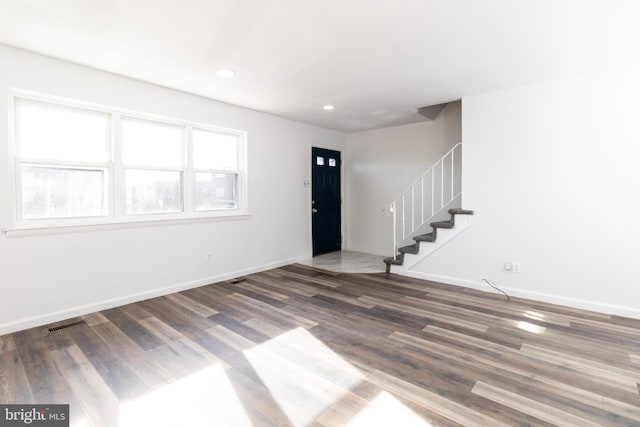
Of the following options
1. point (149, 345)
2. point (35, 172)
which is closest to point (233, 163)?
point (35, 172)

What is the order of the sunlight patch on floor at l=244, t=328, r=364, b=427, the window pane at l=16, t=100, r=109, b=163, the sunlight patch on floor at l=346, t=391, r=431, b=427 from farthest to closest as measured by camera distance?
the window pane at l=16, t=100, r=109, b=163, the sunlight patch on floor at l=244, t=328, r=364, b=427, the sunlight patch on floor at l=346, t=391, r=431, b=427

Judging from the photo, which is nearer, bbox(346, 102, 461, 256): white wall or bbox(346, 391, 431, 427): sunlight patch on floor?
bbox(346, 391, 431, 427): sunlight patch on floor

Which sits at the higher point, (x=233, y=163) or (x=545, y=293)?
(x=233, y=163)

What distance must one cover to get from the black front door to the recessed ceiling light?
278 cm

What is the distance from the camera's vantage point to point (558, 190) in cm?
358

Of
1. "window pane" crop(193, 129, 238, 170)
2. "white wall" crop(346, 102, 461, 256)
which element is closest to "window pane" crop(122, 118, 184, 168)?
"window pane" crop(193, 129, 238, 170)

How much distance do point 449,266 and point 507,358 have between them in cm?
204

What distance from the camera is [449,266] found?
4.38m

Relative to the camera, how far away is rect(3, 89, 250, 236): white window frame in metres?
2.93

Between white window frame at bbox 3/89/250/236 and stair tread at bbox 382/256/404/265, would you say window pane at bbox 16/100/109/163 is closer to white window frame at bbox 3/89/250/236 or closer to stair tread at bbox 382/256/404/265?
white window frame at bbox 3/89/250/236

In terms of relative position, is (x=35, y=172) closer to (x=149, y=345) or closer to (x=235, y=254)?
(x=149, y=345)

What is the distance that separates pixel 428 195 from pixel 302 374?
4.22 meters

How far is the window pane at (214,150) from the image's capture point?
4.37 meters

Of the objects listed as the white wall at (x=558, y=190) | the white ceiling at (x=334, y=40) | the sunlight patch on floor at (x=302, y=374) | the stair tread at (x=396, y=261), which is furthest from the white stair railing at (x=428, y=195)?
the sunlight patch on floor at (x=302, y=374)
